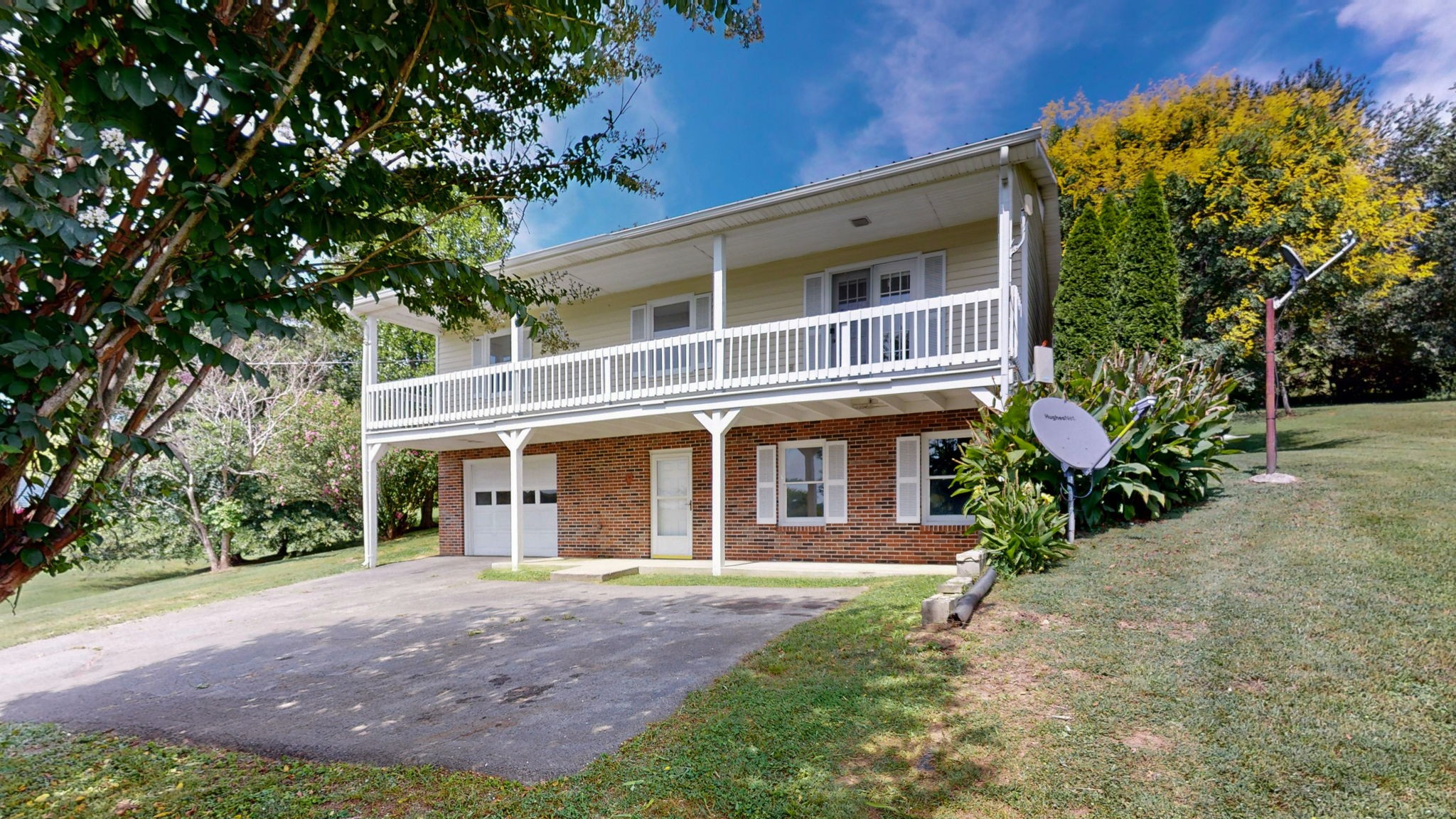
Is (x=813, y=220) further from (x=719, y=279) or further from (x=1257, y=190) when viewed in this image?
(x=1257, y=190)

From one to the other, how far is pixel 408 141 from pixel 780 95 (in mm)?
29737

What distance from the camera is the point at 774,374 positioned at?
10.8 metres

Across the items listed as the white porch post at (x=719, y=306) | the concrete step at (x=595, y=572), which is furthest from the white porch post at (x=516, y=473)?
the white porch post at (x=719, y=306)

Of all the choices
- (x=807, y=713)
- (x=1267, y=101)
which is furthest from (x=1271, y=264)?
(x=807, y=713)

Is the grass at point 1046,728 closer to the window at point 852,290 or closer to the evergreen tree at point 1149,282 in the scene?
the evergreen tree at point 1149,282

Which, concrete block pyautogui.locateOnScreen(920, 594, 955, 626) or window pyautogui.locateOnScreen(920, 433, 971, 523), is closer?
concrete block pyautogui.locateOnScreen(920, 594, 955, 626)

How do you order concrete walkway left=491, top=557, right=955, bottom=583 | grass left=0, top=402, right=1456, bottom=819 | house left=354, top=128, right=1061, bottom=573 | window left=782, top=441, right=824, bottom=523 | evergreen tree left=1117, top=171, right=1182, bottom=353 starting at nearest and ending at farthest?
grass left=0, top=402, right=1456, bottom=819 < house left=354, top=128, right=1061, bottom=573 < concrete walkway left=491, top=557, right=955, bottom=583 < evergreen tree left=1117, top=171, right=1182, bottom=353 < window left=782, top=441, right=824, bottom=523

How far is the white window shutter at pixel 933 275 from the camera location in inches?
444

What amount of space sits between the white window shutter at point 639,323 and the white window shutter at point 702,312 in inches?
46.2

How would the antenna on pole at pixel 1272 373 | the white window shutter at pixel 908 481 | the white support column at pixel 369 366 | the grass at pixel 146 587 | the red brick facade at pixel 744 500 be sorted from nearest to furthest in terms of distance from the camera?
the antenna on pole at pixel 1272 373
the grass at pixel 146 587
the white window shutter at pixel 908 481
the red brick facade at pixel 744 500
the white support column at pixel 369 366

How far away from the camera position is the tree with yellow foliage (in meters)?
15.9

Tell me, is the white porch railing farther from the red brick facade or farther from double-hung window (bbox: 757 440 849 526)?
double-hung window (bbox: 757 440 849 526)

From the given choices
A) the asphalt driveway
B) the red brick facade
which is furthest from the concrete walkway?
the asphalt driveway

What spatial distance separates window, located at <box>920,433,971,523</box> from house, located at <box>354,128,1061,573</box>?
3cm
